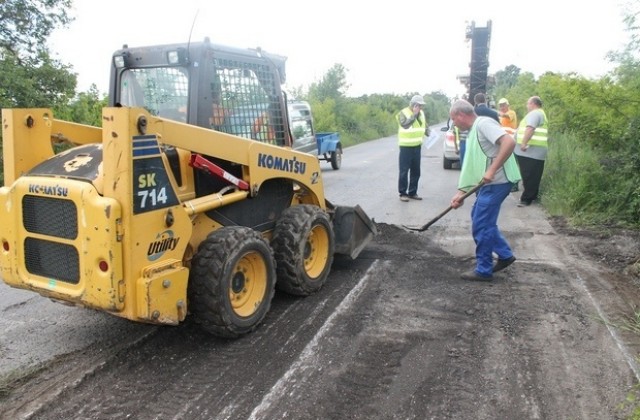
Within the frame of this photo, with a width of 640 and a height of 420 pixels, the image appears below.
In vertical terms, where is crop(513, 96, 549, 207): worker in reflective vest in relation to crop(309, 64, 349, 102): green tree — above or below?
below

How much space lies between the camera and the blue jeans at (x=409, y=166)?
30.3 ft

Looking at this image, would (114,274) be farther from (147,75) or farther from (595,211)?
(595,211)

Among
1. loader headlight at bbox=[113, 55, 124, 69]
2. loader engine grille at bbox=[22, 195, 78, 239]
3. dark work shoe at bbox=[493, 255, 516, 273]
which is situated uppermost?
loader headlight at bbox=[113, 55, 124, 69]

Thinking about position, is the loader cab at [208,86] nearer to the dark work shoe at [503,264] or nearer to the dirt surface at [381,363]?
the dirt surface at [381,363]

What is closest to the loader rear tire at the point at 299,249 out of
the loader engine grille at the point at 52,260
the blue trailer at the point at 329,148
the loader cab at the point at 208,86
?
the loader cab at the point at 208,86

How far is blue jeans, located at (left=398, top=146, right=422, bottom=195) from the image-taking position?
9227 mm

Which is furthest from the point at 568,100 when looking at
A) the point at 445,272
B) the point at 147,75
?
the point at 147,75

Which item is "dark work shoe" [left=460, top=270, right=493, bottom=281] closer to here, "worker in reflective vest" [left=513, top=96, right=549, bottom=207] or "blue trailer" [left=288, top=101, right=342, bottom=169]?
"worker in reflective vest" [left=513, top=96, right=549, bottom=207]

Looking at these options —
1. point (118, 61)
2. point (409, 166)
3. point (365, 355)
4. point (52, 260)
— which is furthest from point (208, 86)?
point (409, 166)

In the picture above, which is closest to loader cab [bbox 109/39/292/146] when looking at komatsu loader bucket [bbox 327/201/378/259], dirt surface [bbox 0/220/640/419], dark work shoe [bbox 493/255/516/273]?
komatsu loader bucket [bbox 327/201/378/259]

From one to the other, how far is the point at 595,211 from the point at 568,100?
2072 millimetres

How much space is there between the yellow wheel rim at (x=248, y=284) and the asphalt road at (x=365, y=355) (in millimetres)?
226

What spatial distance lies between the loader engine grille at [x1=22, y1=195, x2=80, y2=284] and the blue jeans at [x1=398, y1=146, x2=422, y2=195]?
21.5ft

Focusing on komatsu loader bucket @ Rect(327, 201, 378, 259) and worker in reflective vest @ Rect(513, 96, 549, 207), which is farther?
worker in reflective vest @ Rect(513, 96, 549, 207)
